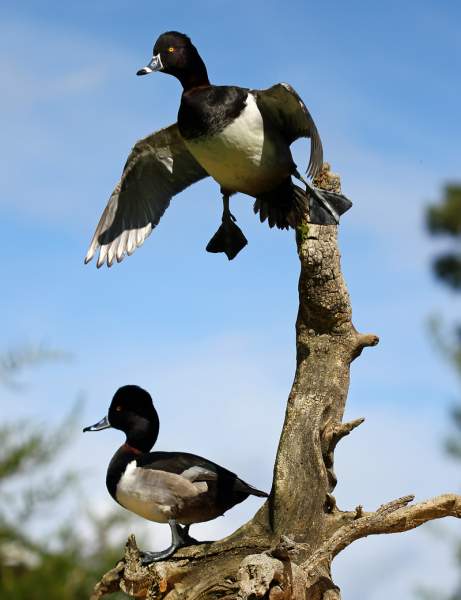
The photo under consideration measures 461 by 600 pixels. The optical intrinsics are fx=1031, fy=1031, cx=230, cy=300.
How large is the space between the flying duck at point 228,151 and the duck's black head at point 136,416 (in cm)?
114

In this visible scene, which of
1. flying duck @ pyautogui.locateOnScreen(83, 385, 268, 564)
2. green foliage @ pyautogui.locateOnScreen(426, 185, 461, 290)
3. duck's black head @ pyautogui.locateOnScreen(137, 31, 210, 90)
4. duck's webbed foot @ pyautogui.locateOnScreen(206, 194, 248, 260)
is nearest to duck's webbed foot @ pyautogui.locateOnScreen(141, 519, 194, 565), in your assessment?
flying duck @ pyautogui.locateOnScreen(83, 385, 268, 564)

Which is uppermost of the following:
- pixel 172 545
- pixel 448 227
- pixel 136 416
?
pixel 448 227

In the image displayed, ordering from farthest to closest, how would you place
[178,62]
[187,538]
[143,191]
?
[143,191]
[178,62]
[187,538]

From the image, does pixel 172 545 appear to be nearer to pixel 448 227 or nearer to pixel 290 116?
pixel 290 116

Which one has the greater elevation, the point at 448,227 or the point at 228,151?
the point at 448,227

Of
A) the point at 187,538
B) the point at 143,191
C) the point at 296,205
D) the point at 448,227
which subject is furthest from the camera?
the point at 448,227

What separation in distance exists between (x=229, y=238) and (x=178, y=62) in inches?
46.1

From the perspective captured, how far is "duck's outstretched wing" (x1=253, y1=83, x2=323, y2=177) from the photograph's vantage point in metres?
5.93

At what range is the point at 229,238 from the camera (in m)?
6.76

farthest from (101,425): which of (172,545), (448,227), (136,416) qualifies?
(448,227)

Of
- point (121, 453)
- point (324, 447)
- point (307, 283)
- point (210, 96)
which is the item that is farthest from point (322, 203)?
point (121, 453)

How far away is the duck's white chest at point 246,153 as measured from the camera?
6070 millimetres

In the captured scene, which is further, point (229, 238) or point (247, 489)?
point (229, 238)

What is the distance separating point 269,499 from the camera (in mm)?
5836
